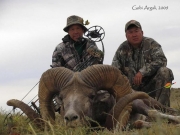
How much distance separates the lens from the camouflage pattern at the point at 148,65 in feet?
27.1

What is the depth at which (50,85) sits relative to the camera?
21.6 feet

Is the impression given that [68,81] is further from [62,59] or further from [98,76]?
[62,59]

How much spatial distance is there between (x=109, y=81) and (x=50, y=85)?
981mm

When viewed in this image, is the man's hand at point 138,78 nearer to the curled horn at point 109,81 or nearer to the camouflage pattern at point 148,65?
the camouflage pattern at point 148,65

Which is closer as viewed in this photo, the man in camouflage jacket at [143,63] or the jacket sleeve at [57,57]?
the man in camouflage jacket at [143,63]

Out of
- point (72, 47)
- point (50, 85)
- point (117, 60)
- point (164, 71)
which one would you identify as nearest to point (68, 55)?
point (72, 47)

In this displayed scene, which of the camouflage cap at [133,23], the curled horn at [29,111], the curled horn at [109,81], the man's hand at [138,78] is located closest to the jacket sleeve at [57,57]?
the camouflage cap at [133,23]

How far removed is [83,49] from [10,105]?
2.47m

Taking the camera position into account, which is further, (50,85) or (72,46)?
(72,46)

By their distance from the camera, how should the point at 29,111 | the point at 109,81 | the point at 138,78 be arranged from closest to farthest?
the point at 109,81
the point at 29,111
the point at 138,78

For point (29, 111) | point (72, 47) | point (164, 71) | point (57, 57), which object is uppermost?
point (72, 47)

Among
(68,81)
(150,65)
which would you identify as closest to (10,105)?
(68,81)

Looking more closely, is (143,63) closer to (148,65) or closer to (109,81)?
(148,65)

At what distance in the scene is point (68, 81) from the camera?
6223 mm
